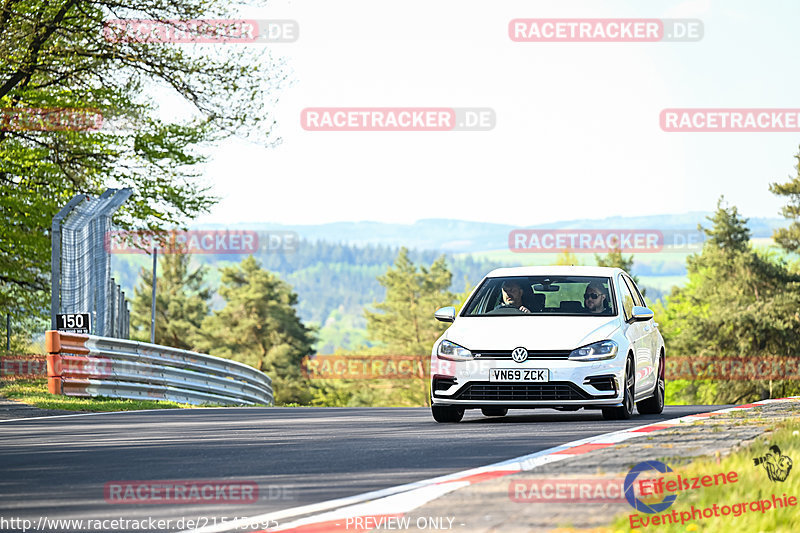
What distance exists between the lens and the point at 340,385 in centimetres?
10894

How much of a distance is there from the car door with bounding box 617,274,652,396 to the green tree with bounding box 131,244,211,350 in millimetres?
87400

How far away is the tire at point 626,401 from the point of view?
1199cm

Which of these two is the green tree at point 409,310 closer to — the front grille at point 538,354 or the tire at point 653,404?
the tire at point 653,404

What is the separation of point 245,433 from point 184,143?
19.9m

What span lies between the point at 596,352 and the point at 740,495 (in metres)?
5.65

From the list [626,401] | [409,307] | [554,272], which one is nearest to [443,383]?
[626,401]

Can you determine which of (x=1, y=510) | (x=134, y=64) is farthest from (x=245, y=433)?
(x=134, y=64)

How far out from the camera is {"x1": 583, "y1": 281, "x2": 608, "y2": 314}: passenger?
41.7 ft

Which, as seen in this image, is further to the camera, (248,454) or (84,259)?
(84,259)

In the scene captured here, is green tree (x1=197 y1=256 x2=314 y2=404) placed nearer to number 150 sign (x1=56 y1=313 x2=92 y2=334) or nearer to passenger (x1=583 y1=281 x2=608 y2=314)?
number 150 sign (x1=56 y1=313 x2=92 y2=334)

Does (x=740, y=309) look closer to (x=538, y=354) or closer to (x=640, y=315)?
(x=640, y=315)

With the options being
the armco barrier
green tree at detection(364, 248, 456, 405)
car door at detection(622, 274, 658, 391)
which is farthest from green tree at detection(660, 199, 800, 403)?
car door at detection(622, 274, 658, 391)

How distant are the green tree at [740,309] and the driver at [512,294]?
5077 cm

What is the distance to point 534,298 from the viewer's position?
12.9m
